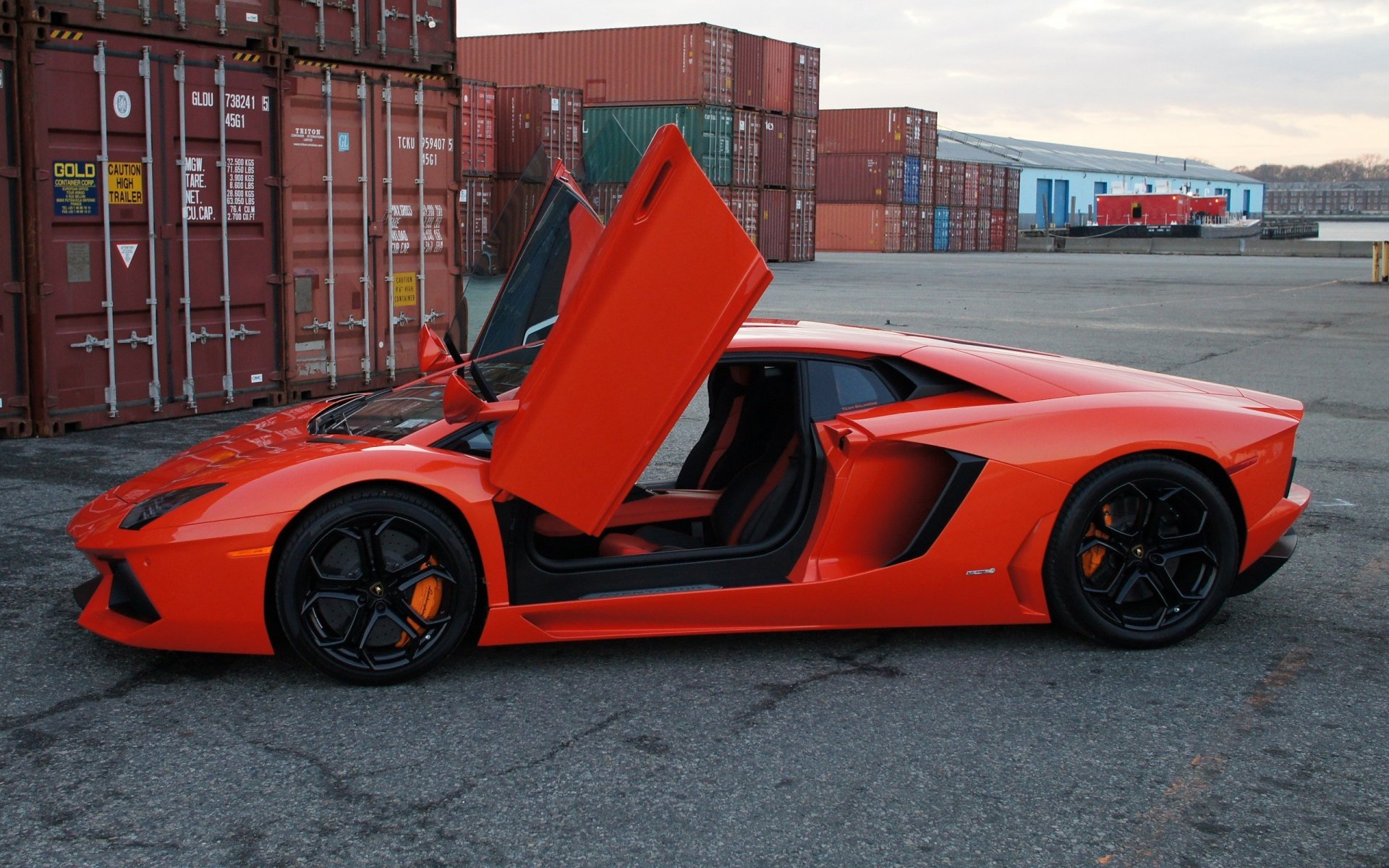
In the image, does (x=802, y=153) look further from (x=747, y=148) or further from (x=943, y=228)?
(x=943, y=228)

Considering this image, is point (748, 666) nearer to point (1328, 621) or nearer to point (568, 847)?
point (568, 847)

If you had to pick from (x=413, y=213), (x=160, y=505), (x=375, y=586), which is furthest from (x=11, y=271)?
(x=375, y=586)

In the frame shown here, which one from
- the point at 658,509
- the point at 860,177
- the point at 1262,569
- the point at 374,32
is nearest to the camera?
the point at 1262,569

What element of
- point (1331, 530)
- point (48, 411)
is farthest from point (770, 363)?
point (48, 411)

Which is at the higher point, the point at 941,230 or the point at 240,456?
the point at 941,230

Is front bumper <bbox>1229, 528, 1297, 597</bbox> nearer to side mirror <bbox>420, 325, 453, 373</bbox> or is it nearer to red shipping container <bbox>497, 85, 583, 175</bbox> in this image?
side mirror <bbox>420, 325, 453, 373</bbox>

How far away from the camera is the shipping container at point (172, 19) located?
8.81 metres

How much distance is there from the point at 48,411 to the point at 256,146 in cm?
267

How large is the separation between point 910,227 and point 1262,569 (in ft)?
176

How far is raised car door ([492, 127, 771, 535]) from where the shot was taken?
12.3 ft

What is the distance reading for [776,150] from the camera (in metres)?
38.8

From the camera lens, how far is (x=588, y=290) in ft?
12.4

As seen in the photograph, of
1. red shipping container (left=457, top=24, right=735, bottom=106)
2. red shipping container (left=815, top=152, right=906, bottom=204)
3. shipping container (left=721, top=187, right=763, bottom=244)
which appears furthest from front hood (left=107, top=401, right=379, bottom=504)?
Answer: red shipping container (left=815, top=152, right=906, bottom=204)

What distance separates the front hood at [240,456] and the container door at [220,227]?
5371 millimetres
